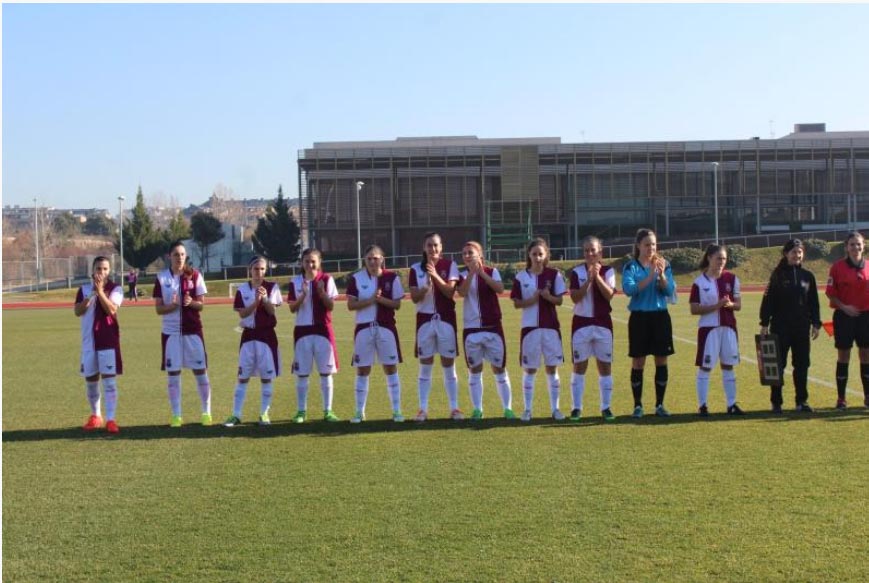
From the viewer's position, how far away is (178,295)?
9.49 meters

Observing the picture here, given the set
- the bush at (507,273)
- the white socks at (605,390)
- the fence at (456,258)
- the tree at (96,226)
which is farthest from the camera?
the tree at (96,226)

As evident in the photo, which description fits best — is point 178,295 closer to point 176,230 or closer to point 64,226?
point 176,230

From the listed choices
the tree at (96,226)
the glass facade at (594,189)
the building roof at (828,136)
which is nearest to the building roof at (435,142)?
the glass facade at (594,189)

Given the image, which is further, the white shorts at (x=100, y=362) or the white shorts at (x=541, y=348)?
the white shorts at (x=100, y=362)

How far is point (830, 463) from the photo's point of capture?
728 cm

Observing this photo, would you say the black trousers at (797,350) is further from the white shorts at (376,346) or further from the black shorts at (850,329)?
the white shorts at (376,346)

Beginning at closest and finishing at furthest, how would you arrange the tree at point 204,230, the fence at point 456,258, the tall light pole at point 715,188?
1. the fence at point 456,258
2. the tall light pole at point 715,188
3. the tree at point 204,230

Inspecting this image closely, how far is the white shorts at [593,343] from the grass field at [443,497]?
2.14 ft

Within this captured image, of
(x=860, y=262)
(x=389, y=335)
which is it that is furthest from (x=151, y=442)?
(x=860, y=262)

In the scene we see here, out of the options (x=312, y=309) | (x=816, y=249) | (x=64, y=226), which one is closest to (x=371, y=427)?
(x=312, y=309)

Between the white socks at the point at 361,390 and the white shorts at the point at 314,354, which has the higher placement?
the white shorts at the point at 314,354

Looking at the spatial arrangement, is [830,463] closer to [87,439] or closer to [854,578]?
[854,578]

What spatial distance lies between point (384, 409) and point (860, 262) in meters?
5.27

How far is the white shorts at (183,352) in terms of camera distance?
9.55 m
